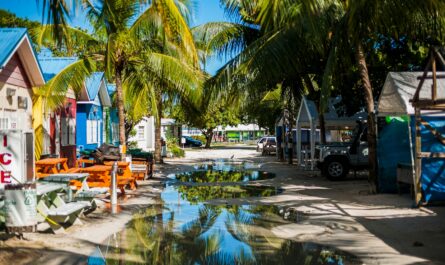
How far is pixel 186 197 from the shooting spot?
14617 millimetres

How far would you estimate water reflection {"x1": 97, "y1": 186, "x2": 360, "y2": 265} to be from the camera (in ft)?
24.2

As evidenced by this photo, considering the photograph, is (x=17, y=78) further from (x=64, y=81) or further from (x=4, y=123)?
(x=4, y=123)

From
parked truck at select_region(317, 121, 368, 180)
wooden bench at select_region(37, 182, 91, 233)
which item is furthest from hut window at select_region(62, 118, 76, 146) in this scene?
wooden bench at select_region(37, 182, 91, 233)

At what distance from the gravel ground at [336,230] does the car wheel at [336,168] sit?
394 cm

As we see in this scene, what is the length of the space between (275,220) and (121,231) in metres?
3.14

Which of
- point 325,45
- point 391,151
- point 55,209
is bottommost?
point 55,209

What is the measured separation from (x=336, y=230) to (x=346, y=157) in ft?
33.3

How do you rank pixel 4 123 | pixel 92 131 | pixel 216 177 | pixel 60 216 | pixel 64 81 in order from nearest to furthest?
1. pixel 60 216
2. pixel 4 123
3. pixel 64 81
4. pixel 216 177
5. pixel 92 131

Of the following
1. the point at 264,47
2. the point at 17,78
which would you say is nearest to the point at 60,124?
the point at 17,78

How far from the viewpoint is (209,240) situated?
337 inches

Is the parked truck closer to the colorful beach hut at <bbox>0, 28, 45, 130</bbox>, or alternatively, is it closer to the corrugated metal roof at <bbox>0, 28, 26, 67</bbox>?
the colorful beach hut at <bbox>0, 28, 45, 130</bbox>

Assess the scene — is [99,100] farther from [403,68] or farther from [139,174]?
[403,68]

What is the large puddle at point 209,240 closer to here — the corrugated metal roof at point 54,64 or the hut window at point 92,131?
the corrugated metal roof at point 54,64

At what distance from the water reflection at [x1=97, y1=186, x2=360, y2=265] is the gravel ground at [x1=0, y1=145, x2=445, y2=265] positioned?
378 millimetres
